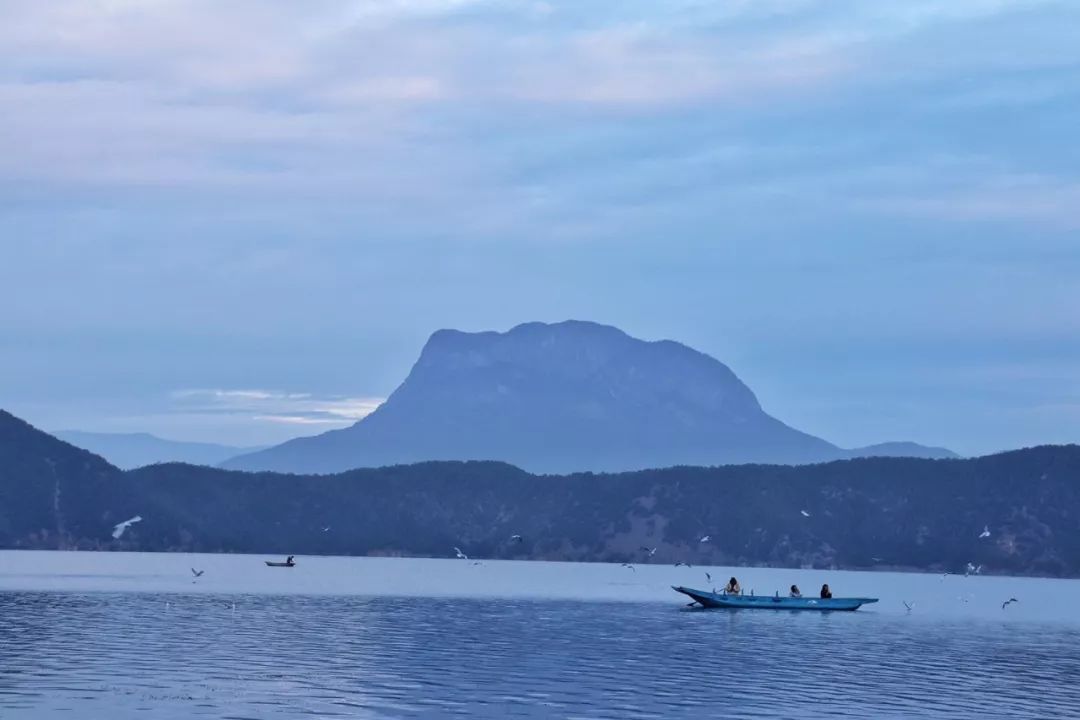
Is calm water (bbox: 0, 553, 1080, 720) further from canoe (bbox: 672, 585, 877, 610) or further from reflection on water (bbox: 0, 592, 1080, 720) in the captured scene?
canoe (bbox: 672, 585, 877, 610)

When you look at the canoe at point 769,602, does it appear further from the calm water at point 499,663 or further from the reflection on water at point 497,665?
the reflection on water at point 497,665

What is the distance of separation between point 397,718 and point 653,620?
271 ft

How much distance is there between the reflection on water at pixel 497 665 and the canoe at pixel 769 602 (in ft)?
33.3

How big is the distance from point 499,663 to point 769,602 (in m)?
78.6

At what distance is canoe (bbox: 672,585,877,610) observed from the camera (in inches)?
6786

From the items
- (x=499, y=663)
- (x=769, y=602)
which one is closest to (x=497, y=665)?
(x=499, y=663)

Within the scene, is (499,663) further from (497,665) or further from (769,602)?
(769,602)

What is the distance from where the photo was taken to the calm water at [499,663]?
7819cm

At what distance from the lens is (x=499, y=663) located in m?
100

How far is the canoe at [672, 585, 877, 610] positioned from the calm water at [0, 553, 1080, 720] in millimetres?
5490

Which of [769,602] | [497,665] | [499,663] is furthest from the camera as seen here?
[769,602]

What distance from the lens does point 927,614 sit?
191 metres

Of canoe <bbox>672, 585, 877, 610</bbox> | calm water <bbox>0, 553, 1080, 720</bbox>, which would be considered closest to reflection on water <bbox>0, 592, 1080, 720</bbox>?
calm water <bbox>0, 553, 1080, 720</bbox>

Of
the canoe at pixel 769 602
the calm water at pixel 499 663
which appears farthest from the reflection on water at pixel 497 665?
the canoe at pixel 769 602
